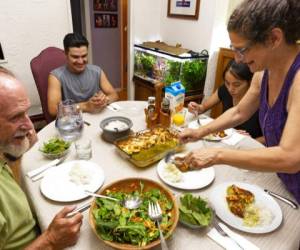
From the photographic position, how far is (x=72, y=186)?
104 cm

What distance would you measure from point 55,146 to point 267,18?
1.09 m

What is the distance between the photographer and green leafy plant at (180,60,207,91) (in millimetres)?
2945

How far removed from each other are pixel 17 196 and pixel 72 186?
0.21 m

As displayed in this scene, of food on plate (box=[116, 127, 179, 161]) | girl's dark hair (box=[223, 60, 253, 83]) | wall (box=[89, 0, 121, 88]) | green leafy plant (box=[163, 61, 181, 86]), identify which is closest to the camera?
food on plate (box=[116, 127, 179, 161])

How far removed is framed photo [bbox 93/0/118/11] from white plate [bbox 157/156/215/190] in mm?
3894

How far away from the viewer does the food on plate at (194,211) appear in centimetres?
86

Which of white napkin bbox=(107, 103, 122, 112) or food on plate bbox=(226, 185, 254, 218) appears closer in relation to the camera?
food on plate bbox=(226, 185, 254, 218)

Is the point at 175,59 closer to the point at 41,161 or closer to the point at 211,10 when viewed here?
the point at 211,10

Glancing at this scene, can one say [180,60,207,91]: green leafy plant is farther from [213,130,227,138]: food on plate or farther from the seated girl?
[213,130,227,138]: food on plate

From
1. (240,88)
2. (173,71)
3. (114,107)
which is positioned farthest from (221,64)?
(114,107)

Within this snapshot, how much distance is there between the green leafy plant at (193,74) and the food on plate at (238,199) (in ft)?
6.88

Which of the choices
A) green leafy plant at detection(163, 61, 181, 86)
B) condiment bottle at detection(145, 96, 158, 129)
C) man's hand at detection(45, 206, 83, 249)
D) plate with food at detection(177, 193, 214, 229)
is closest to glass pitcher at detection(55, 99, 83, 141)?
condiment bottle at detection(145, 96, 158, 129)

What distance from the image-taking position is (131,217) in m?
0.84

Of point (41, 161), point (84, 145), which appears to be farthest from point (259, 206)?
point (41, 161)
